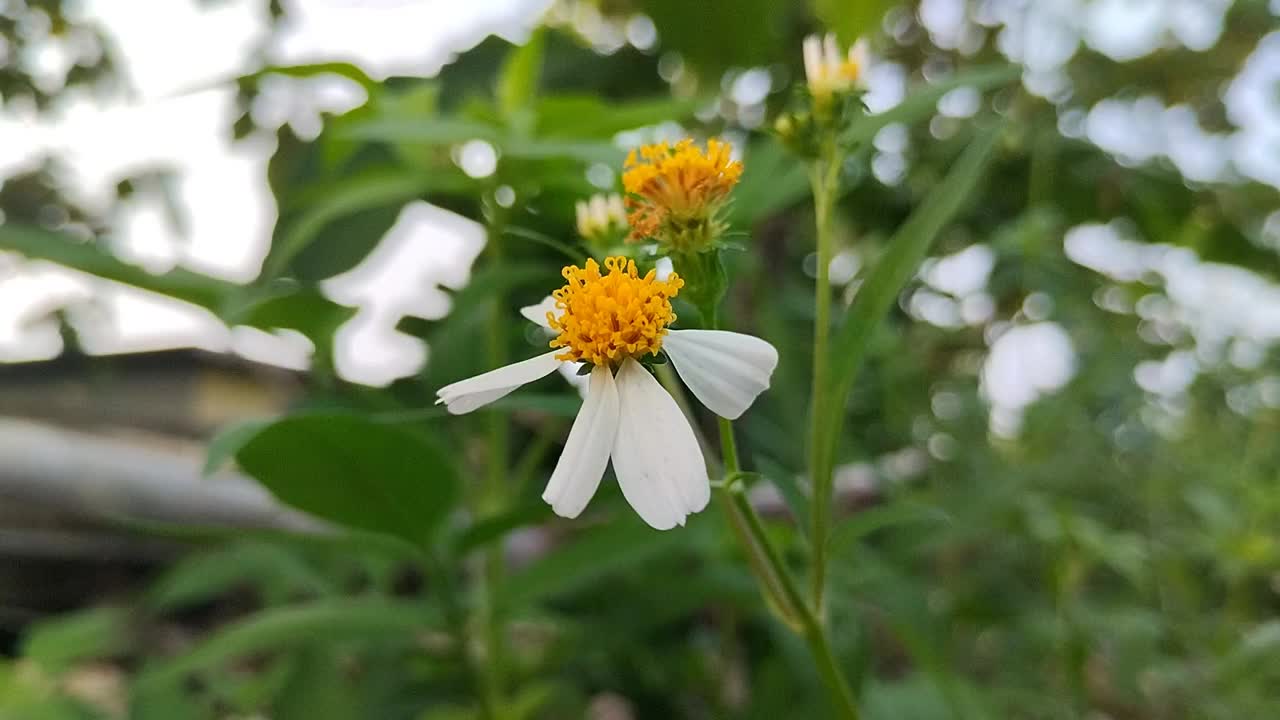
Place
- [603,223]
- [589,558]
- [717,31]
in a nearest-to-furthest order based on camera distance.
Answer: [603,223] → [589,558] → [717,31]

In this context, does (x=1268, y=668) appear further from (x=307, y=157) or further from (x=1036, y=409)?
(x=307, y=157)

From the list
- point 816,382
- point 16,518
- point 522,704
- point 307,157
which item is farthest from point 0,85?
point 816,382

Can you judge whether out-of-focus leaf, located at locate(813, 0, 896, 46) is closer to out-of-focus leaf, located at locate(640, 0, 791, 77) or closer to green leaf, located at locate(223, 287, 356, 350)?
out-of-focus leaf, located at locate(640, 0, 791, 77)

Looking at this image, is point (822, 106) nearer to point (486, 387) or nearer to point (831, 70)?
A: point (831, 70)

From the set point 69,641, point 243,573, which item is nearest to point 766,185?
point 243,573

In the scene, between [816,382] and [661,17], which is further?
[661,17]
